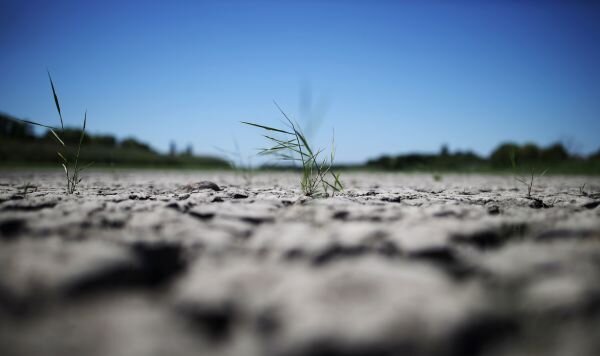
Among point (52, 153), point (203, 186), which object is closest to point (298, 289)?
point (203, 186)

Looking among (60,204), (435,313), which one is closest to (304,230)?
(435,313)

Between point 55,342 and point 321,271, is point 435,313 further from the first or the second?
point 55,342

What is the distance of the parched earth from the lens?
50 centimetres

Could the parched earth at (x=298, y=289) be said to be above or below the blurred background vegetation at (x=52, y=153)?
below

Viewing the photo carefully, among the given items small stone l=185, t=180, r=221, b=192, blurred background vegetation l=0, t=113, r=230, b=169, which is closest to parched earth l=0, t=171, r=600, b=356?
small stone l=185, t=180, r=221, b=192

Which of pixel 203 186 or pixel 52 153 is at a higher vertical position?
pixel 52 153

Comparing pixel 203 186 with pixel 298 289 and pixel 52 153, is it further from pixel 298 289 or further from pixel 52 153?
pixel 52 153

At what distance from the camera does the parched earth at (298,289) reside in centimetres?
50

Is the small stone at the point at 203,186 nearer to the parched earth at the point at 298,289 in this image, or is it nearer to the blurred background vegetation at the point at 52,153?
the parched earth at the point at 298,289

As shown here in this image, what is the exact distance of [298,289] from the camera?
630 mm

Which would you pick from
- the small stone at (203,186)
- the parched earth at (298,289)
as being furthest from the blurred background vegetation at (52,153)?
the parched earth at (298,289)

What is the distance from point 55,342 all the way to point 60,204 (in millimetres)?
1254

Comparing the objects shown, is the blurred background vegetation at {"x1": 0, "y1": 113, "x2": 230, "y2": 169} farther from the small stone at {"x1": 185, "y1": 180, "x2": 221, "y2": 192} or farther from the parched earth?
the parched earth

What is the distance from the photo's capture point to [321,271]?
72cm
